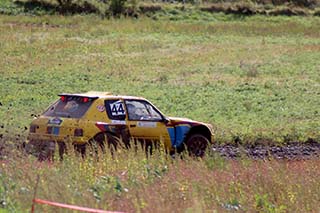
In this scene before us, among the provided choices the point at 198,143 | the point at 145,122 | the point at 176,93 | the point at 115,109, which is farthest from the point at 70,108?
the point at 176,93

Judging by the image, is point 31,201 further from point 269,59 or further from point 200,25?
point 200,25

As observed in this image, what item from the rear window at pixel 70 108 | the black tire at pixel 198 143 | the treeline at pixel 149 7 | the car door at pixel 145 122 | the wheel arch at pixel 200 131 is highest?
the rear window at pixel 70 108

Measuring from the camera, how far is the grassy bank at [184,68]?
2495 centimetres

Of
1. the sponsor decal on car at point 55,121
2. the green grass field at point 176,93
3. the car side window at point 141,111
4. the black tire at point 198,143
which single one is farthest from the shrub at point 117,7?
the sponsor decal on car at point 55,121

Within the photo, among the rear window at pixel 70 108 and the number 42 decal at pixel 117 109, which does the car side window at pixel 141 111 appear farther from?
the rear window at pixel 70 108

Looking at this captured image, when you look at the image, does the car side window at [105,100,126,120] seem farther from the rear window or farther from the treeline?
the treeline

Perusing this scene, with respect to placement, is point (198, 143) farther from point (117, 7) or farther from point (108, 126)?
point (117, 7)

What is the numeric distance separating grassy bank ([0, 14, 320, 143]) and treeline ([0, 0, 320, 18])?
6.38 feet

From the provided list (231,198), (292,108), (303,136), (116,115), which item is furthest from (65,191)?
(292,108)

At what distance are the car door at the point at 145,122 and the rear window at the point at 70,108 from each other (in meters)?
0.91

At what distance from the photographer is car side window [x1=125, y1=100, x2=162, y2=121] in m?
17.8

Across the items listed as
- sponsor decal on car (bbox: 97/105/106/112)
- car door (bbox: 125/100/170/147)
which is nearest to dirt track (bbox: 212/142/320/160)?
car door (bbox: 125/100/170/147)

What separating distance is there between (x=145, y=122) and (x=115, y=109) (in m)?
0.69

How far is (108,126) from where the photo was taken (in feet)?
55.9
